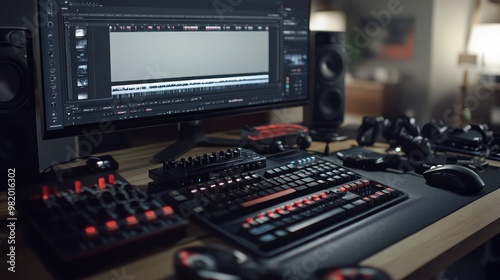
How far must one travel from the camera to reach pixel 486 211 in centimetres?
84

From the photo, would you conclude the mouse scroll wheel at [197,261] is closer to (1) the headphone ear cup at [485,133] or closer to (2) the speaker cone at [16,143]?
(2) the speaker cone at [16,143]

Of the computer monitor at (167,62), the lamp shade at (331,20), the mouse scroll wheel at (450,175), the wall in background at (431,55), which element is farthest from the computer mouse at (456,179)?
the lamp shade at (331,20)

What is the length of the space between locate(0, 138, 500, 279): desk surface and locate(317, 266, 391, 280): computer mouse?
Answer: 0.26ft

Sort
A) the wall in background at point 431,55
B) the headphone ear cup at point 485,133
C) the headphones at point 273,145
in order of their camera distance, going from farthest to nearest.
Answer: the wall in background at point 431,55 < the headphone ear cup at point 485,133 < the headphones at point 273,145

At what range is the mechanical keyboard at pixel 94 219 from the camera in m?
0.62

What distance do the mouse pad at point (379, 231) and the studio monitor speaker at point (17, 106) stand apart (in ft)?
1.75

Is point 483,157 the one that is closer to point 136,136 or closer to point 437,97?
point 136,136

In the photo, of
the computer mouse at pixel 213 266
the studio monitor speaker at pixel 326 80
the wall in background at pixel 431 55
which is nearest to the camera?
the computer mouse at pixel 213 266

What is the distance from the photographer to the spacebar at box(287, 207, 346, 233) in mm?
701

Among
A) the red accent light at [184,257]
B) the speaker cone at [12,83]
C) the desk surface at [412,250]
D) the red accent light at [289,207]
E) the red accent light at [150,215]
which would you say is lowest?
the desk surface at [412,250]

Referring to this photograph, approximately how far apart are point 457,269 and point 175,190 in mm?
1246

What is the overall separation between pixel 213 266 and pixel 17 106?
0.57 meters

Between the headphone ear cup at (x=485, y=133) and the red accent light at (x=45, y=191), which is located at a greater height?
the headphone ear cup at (x=485, y=133)

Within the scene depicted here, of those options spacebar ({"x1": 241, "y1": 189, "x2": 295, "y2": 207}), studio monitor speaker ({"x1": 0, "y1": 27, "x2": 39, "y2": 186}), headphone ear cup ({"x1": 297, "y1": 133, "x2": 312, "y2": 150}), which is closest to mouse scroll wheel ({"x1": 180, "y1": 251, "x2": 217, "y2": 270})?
spacebar ({"x1": 241, "y1": 189, "x2": 295, "y2": 207})
